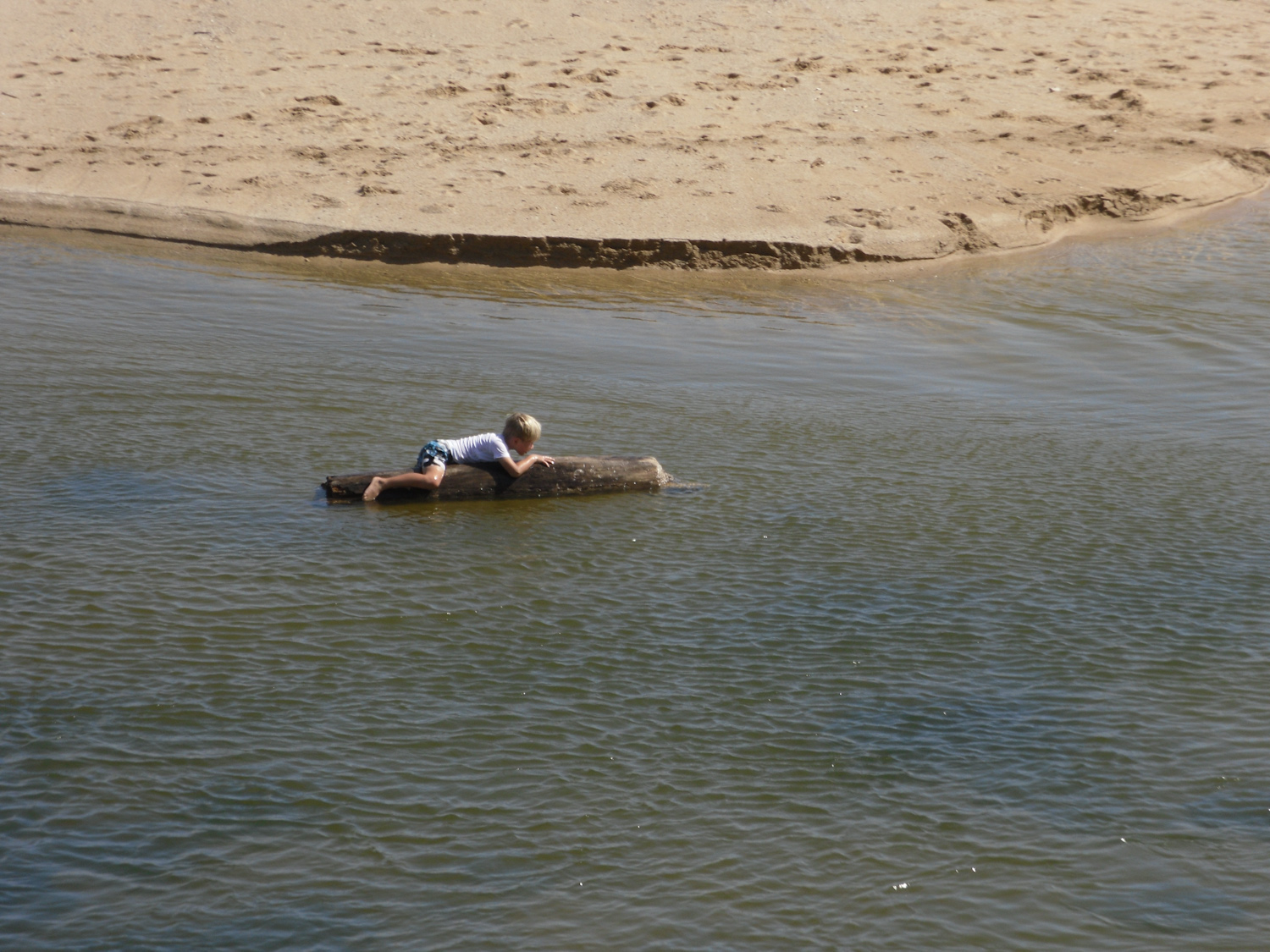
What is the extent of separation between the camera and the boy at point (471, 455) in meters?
7.20

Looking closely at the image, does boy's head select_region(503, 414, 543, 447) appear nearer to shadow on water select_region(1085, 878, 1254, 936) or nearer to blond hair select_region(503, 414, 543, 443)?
blond hair select_region(503, 414, 543, 443)

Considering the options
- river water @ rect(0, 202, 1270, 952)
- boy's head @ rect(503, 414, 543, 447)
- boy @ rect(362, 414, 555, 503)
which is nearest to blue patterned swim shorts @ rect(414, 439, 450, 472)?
boy @ rect(362, 414, 555, 503)

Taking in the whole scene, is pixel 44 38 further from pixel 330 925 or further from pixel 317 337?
pixel 330 925

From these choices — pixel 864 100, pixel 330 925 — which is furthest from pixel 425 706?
pixel 864 100

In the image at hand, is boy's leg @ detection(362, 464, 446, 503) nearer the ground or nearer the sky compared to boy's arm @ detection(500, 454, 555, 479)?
nearer the ground

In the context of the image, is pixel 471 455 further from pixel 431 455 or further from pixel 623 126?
pixel 623 126

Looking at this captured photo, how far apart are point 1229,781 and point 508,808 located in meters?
2.55

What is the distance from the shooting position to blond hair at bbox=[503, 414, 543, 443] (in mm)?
7266

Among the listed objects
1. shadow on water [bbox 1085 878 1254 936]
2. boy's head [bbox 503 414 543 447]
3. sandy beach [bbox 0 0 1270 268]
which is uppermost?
sandy beach [bbox 0 0 1270 268]

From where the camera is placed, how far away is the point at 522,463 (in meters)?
7.41

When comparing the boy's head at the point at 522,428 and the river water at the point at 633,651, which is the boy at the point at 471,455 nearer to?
the boy's head at the point at 522,428

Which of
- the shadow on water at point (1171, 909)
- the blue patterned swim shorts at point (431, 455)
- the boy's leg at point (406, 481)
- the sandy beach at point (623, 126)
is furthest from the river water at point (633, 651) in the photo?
the sandy beach at point (623, 126)

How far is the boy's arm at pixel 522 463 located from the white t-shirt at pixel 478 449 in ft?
0.10

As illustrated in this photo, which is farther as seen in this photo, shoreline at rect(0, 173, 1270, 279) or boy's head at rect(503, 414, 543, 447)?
shoreline at rect(0, 173, 1270, 279)
